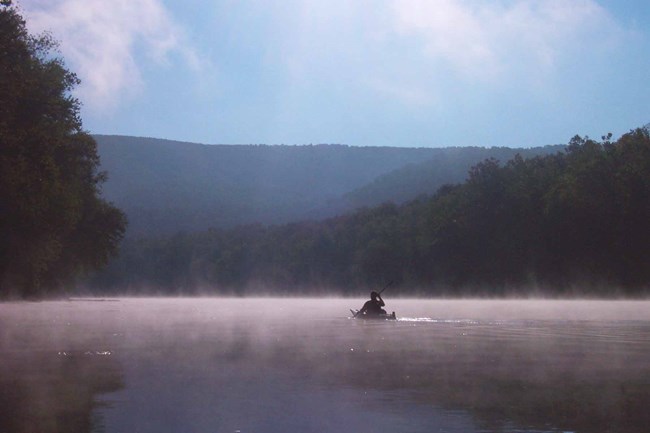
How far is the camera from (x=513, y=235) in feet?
331

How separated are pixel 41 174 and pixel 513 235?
69.6 metres

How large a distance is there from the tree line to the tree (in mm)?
49380

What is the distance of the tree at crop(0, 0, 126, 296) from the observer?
3903cm

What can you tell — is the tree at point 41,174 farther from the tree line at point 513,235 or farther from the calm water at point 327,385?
the tree line at point 513,235

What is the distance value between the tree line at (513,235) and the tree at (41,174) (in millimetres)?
49380

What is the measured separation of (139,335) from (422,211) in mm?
103266

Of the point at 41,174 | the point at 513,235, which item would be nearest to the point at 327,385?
the point at 41,174

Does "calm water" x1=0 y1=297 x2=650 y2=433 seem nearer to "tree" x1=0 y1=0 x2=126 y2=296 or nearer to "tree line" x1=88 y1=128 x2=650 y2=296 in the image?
"tree" x1=0 y1=0 x2=126 y2=296

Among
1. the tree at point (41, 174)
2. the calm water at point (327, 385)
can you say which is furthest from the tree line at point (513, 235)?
the calm water at point (327, 385)

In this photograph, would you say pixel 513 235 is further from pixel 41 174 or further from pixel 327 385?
pixel 327 385

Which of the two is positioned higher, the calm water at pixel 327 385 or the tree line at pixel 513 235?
the tree line at pixel 513 235

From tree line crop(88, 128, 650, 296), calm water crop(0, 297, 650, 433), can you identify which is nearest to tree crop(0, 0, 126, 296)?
calm water crop(0, 297, 650, 433)

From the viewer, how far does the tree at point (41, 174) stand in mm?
39031

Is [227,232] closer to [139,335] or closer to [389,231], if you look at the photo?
[389,231]
